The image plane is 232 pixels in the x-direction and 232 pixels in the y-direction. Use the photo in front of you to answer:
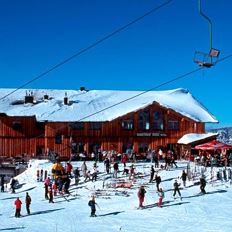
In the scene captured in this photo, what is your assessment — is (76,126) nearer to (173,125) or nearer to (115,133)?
(115,133)

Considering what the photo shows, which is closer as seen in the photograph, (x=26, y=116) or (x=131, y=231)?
(x=131, y=231)

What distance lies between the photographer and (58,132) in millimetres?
52344

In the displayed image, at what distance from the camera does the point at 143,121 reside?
53.0 meters

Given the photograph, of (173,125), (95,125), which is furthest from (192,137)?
(95,125)

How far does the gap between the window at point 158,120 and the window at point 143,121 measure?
601 mm

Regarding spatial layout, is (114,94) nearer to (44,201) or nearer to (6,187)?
(6,187)

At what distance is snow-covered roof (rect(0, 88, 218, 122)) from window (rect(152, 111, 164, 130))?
1.16 meters

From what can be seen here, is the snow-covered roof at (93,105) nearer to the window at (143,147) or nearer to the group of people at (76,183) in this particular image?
the window at (143,147)

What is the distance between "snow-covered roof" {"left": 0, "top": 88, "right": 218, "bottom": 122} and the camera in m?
53.0

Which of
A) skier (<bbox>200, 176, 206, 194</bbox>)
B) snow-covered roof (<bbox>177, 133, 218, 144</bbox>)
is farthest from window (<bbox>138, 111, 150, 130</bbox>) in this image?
A: skier (<bbox>200, 176, 206, 194</bbox>)

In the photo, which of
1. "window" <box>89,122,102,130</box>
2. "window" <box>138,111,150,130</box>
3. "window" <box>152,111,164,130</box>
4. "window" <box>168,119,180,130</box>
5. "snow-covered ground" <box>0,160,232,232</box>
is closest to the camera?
"snow-covered ground" <box>0,160,232,232</box>

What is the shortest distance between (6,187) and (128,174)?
9200 millimetres

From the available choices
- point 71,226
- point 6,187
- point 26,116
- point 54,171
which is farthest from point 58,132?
point 71,226

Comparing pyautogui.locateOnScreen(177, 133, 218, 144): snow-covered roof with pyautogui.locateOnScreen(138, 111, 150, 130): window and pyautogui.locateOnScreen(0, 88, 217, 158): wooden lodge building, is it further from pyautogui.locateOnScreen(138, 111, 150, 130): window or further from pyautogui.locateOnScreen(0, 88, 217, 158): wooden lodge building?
pyautogui.locateOnScreen(138, 111, 150, 130): window
